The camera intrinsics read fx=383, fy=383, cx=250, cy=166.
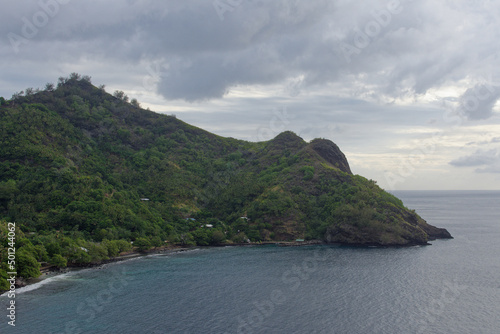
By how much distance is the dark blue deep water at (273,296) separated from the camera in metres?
51.0

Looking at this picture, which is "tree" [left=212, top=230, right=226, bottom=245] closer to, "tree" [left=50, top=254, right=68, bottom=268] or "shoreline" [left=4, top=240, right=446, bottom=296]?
"shoreline" [left=4, top=240, right=446, bottom=296]

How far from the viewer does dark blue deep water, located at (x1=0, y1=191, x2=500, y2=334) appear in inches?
2008

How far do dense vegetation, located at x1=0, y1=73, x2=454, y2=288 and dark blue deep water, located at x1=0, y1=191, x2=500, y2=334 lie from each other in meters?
13.4

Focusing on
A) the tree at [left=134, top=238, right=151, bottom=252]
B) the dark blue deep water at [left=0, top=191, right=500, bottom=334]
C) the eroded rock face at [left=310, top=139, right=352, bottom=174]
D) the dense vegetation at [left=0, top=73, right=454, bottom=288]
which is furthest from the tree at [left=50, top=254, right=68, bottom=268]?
the eroded rock face at [left=310, top=139, right=352, bottom=174]

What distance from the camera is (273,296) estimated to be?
63344mm

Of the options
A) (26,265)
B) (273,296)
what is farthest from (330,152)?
(26,265)

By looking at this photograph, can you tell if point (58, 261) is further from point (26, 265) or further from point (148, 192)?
point (148, 192)

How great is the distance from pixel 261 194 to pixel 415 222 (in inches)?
2017

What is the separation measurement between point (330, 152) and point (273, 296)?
106521mm

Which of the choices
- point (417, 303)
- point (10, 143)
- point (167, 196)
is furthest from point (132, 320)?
point (10, 143)

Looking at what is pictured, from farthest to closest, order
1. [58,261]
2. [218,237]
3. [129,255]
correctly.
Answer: [218,237]
[129,255]
[58,261]

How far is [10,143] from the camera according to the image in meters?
120

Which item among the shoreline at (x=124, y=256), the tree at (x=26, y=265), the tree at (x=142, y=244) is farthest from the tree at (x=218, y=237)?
the tree at (x=26, y=265)

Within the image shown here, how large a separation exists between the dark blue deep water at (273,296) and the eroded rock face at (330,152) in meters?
67.0
